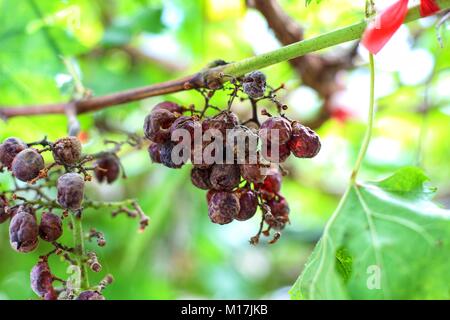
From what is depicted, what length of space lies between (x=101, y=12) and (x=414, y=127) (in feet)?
5.49

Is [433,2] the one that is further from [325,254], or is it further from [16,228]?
[16,228]

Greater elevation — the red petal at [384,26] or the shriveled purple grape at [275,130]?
the red petal at [384,26]

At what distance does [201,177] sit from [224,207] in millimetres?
85

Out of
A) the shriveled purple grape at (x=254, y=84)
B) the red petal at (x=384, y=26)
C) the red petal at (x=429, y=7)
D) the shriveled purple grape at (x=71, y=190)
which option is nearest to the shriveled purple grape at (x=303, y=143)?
the shriveled purple grape at (x=254, y=84)

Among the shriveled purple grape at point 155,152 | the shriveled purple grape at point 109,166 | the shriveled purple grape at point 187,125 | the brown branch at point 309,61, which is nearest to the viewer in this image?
the shriveled purple grape at point 187,125

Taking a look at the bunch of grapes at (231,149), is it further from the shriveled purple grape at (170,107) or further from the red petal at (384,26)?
the red petal at (384,26)

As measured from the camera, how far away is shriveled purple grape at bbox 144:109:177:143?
1320mm

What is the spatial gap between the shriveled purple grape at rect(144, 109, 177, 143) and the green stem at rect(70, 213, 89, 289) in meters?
0.25

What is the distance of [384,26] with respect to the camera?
48.5 inches

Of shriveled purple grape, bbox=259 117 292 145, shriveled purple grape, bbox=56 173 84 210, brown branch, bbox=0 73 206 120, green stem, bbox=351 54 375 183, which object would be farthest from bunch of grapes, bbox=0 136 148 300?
green stem, bbox=351 54 375 183

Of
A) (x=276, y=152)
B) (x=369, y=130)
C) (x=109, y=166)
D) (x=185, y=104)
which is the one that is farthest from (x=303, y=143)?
(x=185, y=104)

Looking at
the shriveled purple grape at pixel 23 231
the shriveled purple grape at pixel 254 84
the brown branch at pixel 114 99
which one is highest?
the brown branch at pixel 114 99

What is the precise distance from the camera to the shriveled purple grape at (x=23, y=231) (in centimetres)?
126

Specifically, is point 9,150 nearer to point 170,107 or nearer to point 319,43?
point 170,107
